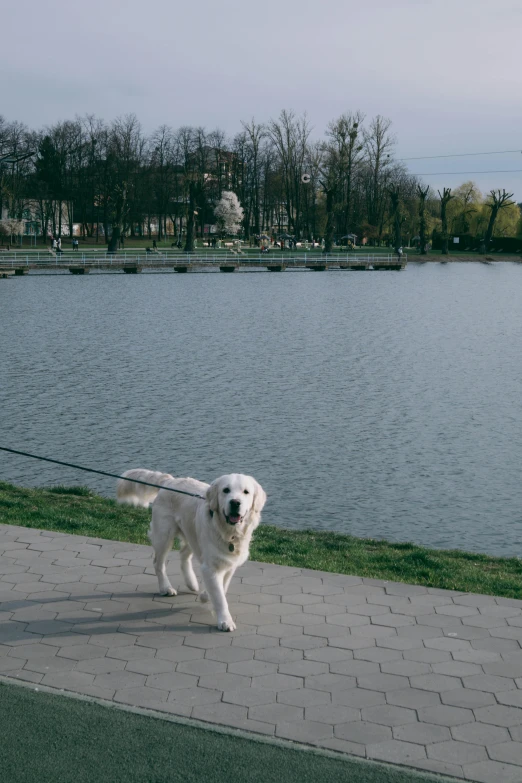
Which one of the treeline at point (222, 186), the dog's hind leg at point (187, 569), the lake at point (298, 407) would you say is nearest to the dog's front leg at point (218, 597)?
the dog's hind leg at point (187, 569)

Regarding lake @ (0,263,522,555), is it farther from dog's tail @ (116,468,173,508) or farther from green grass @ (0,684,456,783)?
green grass @ (0,684,456,783)

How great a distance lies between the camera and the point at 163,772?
4566 millimetres

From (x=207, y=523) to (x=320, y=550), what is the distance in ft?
10.8

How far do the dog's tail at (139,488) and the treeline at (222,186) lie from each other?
81.3 meters

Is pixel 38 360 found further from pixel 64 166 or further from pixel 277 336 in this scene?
pixel 64 166

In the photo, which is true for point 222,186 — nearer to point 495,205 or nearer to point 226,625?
point 495,205

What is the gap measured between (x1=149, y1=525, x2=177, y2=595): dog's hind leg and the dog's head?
77 cm

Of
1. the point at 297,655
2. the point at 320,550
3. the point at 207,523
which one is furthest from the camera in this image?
the point at 320,550

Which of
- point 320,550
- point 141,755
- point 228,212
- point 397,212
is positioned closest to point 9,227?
point 228,212

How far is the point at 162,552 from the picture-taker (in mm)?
6984

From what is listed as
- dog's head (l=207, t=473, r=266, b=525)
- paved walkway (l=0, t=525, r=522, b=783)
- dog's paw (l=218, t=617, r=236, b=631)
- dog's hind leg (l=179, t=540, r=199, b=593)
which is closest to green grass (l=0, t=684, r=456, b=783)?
paved walkway (l=0, t=525, r=522, b=783)

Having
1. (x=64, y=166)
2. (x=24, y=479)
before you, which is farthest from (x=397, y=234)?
(x=24, y=479)

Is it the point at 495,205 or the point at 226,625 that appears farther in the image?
the point at 495,205

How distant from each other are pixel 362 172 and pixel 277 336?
72.8 m
